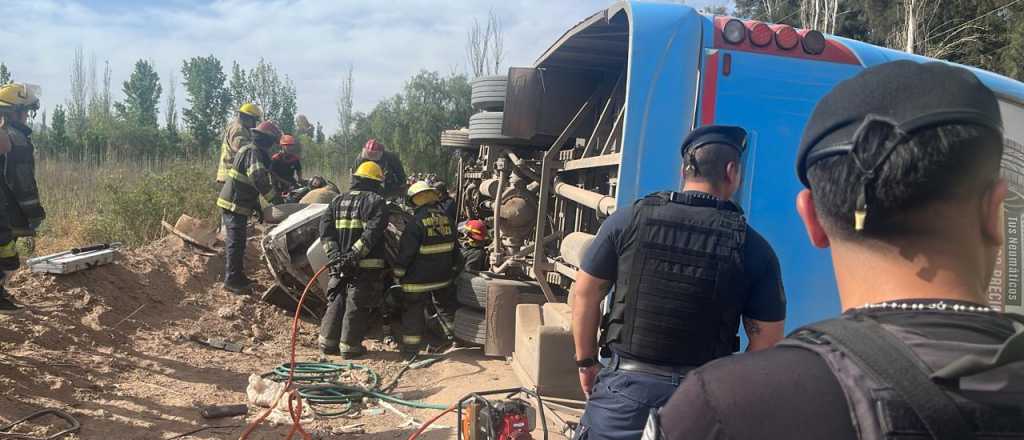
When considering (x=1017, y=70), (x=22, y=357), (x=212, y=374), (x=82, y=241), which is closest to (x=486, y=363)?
(x=212, y=374)

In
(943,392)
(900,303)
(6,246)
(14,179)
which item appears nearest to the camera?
(943,392)

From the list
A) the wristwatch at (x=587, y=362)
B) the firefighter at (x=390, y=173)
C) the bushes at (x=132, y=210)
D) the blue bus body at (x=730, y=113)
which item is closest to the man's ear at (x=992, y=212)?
the wristwatch at (x=587, y=362)

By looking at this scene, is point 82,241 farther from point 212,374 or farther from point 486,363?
point 486,363

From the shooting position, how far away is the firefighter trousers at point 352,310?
602cm

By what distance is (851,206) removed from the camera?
0.94 metres

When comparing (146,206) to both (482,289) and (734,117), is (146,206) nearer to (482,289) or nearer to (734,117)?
(482,289)

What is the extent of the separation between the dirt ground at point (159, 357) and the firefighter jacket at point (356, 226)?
3.17ft

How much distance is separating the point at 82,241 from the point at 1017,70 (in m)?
21.7

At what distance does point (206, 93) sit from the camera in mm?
39875

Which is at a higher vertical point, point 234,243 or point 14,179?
point 14,179

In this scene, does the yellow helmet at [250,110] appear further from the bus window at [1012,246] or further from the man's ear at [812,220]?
the man's ear at [812,220]

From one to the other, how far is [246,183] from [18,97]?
2330mm

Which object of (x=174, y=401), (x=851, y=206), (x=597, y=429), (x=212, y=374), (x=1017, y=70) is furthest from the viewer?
(x=1017, y=70)

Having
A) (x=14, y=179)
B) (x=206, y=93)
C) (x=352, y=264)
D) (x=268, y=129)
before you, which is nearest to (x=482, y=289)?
(x=352, y=264)
